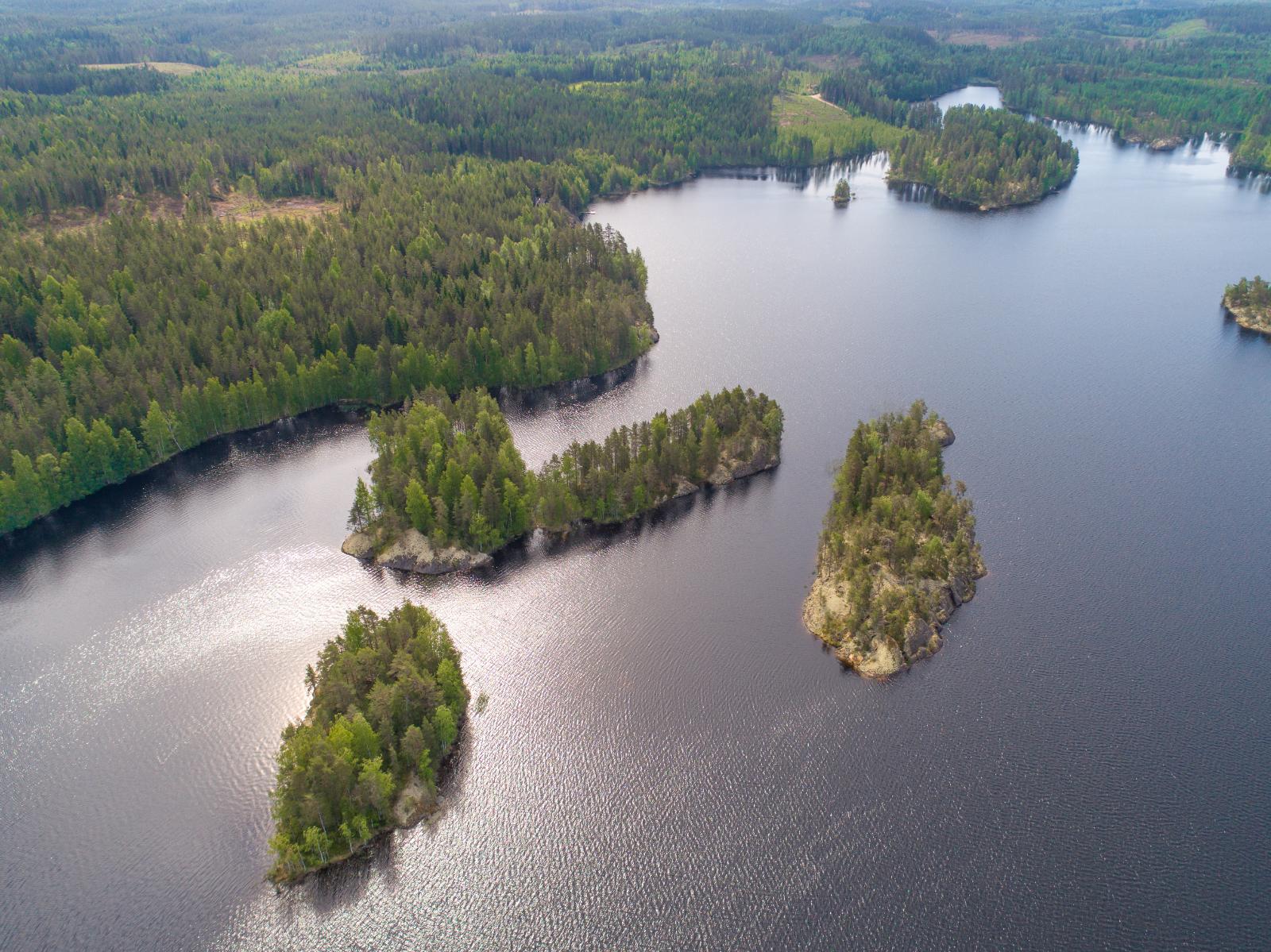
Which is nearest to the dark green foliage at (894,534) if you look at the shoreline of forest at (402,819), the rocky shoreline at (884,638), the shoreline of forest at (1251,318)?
the rocky shoreline at (884,638)

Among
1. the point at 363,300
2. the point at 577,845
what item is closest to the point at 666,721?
the point at 577,845

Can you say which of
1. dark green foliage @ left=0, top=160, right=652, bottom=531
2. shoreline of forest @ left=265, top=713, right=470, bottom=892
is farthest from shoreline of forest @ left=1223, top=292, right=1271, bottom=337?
shoreline of forest @ left=265, top=713, right=470, bottom=892

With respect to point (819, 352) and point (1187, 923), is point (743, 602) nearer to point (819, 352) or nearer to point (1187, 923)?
point (1187, 923)

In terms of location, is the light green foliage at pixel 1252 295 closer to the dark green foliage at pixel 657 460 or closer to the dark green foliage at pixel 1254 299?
the dark green foliage at pixel 1254 299

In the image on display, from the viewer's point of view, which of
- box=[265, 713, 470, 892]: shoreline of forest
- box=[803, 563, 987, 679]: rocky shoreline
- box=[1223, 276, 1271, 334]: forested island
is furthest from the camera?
box=[1223, 276, 1271, 334]: forested island

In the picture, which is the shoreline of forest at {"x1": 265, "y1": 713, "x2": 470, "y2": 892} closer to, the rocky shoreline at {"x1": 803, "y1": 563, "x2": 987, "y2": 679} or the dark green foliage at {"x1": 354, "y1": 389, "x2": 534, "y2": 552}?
the dark green foliage at {"x1": 354, "y1": 389, "x2": 534, "y2": 552}

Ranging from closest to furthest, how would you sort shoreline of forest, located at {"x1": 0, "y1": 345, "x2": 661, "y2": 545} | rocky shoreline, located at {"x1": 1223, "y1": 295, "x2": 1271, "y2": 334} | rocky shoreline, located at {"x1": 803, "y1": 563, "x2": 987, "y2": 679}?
rocky shoreline, located at {"x1": 803, "y1": 563, "x2": 987, "y2": 679} < shoreline of forest, located at {"x1": 0, "y1": 345, "x2": 661, "y2": 545} < rocky shoreline, located at {"x1": 1223, "y1": 295, "x2": 1271, "y2": 334}
